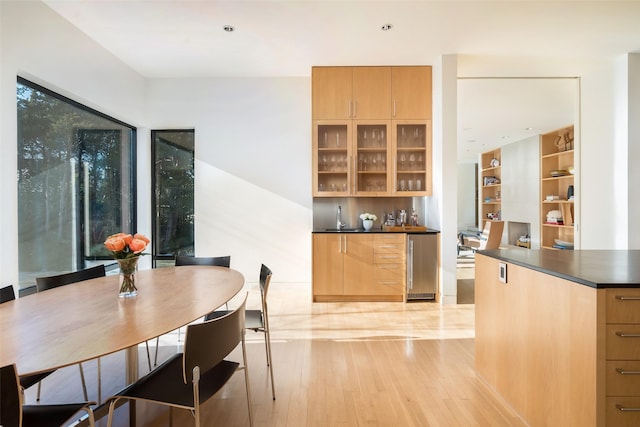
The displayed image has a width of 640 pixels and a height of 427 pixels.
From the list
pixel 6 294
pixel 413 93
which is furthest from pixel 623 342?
pixel 413 93

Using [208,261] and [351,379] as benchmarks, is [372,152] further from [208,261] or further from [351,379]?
[351,379]

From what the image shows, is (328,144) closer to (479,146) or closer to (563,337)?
(563,337)

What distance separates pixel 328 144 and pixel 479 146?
640 centimetres

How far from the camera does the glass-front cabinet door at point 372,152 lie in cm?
427

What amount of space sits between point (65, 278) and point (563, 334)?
119 inches

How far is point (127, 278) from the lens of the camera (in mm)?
1801

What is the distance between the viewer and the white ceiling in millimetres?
2979

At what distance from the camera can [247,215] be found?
4.70 meters

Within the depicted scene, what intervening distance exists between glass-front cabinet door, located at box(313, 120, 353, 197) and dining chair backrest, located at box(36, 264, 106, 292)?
258 cm

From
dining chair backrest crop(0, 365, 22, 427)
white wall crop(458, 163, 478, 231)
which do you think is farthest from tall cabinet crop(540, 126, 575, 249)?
dining chair backrest crop(0, 365, 22, 427)

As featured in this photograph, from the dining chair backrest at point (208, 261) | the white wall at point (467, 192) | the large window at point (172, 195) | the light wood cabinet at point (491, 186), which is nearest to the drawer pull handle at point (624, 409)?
the dining chair backrest at point (208, 261)

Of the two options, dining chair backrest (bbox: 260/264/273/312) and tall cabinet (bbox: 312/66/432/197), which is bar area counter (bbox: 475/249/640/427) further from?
tall cabinet (bbox: 312/66/432/197)

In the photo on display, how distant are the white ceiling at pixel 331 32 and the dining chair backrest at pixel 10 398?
3.13m

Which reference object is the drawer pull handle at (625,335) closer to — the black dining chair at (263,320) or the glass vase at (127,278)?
the black dining chair at (263,320)
